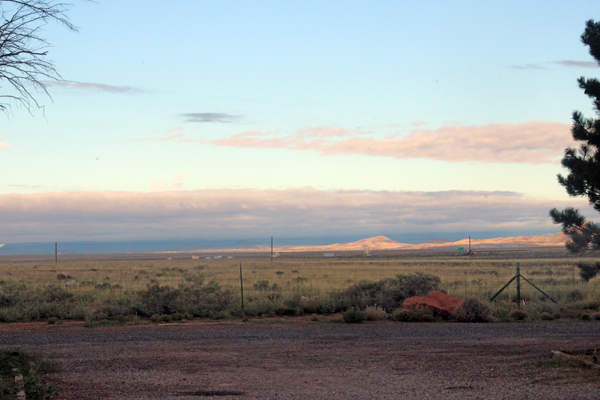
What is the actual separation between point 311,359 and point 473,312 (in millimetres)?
8779

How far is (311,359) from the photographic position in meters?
11.6

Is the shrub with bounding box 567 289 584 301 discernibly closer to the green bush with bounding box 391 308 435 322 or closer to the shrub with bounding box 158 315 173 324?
the green bush with bounding box 391 308 435 322

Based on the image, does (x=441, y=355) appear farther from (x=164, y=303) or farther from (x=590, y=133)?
(x=164, y=303)

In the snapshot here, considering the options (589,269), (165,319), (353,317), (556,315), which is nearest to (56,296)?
(165,319)

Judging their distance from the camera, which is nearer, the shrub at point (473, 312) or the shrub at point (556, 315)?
the shrub at point (473, 312)

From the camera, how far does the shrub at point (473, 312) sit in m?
18.5

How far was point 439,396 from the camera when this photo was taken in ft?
27.3

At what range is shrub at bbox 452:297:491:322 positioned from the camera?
18484 millimetres

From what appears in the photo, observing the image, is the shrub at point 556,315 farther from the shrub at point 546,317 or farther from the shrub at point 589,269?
the shrub at point 589,269

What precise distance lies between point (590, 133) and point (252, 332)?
986 centimetres

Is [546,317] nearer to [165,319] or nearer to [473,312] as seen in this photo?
[473,312]

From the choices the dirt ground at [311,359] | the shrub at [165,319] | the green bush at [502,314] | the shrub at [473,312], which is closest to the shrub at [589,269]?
the green bush at [502,314]

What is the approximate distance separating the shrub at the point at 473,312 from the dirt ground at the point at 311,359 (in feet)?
3.14

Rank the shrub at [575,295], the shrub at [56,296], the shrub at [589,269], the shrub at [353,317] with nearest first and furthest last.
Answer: the shrub at [353,317], the shrub at [56,296], the shrub at [589,269], the shrub at [575,295]
